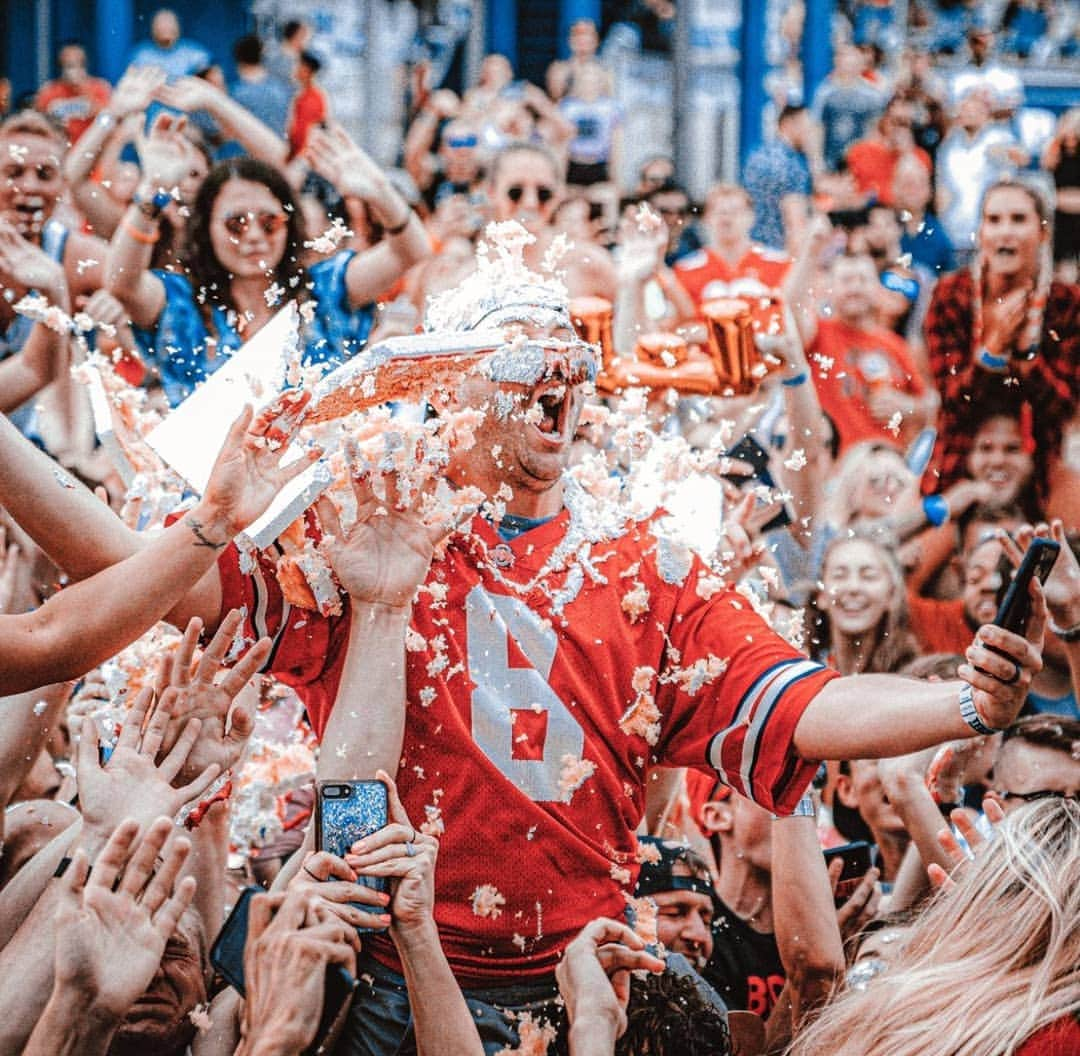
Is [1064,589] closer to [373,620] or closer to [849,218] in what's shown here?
[373,620]

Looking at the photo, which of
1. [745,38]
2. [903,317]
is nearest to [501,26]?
[745,38]

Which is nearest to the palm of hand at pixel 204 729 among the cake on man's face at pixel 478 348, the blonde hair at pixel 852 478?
the cake on man's face at pixel 478 348

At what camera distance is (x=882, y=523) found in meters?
5.11

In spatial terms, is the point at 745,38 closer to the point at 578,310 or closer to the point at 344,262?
the point at 344,262

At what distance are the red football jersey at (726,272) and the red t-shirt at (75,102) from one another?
3.44m

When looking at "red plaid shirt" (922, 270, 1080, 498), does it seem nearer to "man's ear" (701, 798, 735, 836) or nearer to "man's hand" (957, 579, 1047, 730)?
"man's ear" (701, 798, 735, 836)

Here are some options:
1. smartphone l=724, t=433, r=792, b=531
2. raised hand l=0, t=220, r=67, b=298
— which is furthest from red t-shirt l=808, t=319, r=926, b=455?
raised hand l=0, t=220, r=67, b=298

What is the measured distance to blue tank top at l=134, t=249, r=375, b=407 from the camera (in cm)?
434

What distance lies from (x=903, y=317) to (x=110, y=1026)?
5.90 meters

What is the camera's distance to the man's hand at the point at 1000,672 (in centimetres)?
223

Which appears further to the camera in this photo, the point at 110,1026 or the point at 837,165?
the point at 837,165

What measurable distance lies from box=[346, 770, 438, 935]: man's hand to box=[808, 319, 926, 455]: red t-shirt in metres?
3.88

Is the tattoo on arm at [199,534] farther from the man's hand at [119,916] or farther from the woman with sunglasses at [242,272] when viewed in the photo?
the woman with sunglasses at [242,272]

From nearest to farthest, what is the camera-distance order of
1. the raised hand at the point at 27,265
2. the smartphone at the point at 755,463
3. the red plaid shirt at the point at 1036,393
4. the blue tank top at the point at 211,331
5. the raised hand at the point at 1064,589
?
the raised hand at the point at 1064,589
the smartphone at the point at 755,463
the blue tank top at the point at 211,331
the raised hand at the point at 27,265
the red plaid shirt at the point at 1036,393
